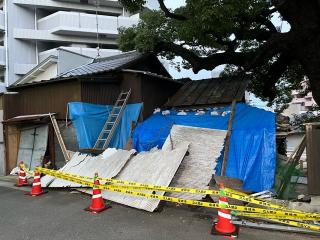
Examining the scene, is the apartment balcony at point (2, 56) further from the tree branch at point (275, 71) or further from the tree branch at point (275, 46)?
the tree branch at point (275, 46)

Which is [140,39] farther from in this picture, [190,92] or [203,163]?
[203,163]

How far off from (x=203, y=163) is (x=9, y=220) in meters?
4.62

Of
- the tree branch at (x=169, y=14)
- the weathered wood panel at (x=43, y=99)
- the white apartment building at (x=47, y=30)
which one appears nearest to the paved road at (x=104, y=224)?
the weathered wood panel at (x=43, y=99)

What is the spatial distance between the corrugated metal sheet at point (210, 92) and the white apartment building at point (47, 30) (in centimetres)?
2576

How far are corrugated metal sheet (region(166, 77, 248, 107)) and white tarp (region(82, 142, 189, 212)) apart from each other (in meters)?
3.27

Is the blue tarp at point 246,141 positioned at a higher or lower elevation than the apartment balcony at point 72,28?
lower

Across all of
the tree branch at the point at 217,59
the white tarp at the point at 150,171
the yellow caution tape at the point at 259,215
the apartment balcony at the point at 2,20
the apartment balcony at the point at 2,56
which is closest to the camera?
the yellow caution tape at the point at 259,215

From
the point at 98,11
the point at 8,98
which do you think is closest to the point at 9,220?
the point at 8,98

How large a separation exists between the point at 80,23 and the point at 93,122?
29.7 meters

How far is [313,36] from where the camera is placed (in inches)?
354

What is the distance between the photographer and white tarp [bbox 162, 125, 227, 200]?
7.59 metres

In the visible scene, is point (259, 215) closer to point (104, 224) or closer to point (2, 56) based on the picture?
point (104, 224)

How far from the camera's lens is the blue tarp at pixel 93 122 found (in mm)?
11375

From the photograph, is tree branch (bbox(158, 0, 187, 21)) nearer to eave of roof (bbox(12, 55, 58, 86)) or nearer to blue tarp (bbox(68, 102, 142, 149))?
blue tarp (bbox(68, 102, 142, 149))
